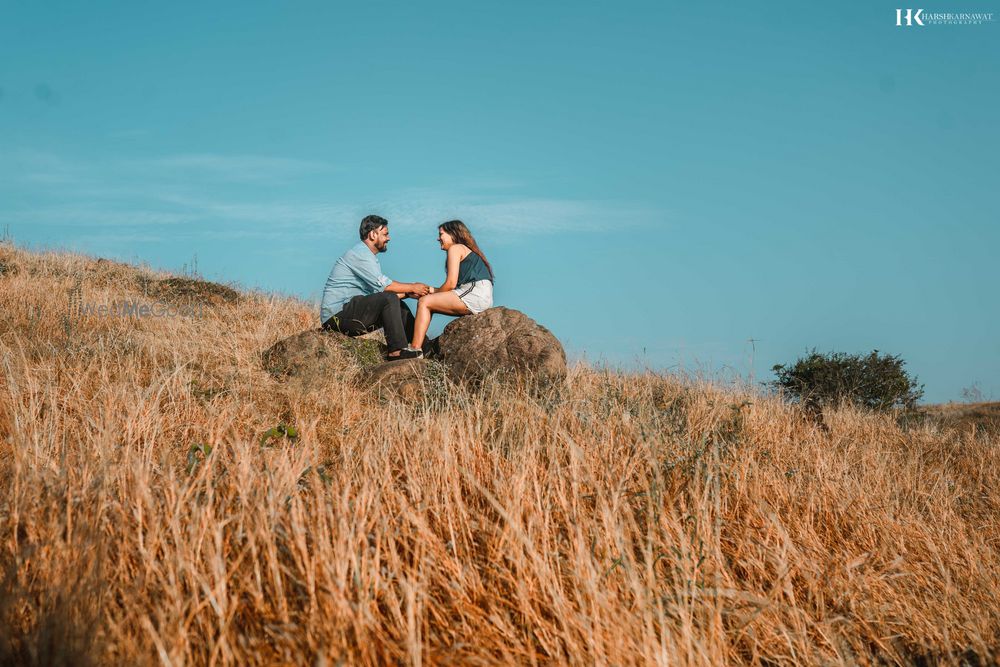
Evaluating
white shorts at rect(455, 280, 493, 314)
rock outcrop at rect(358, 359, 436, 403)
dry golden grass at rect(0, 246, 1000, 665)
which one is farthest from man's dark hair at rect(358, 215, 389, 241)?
dry golden grass at rect(0, 246, 1000, 665)

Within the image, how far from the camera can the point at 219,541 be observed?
9.33ft

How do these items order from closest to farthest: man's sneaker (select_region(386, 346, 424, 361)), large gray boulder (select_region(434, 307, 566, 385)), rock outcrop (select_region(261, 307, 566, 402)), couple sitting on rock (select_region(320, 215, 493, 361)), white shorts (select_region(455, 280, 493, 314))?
rock outcrop (select_region(261, 307, 566, 402)) < large gray boulder (select_region(434, 307, 566, 385)) < man's sneaker (select_region(386, 346, 424, 361)) < couple sitting on rock (select_region(320, 215, 493, 361)) < white shorts (select_region(455, 280, 493, 314))

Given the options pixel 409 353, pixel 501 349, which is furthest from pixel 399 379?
pixel 501 349

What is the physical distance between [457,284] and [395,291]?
791 millimetres

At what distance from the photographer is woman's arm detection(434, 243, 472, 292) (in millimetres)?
8883

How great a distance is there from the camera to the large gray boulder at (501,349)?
26.3 feet

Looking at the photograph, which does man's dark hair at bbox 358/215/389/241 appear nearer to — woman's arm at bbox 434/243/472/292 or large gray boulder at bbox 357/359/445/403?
woman's arm at bbox 434/243/472/292

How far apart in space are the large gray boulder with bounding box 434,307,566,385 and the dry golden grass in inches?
77.4

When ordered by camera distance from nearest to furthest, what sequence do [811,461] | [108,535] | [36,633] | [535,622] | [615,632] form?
[36,633], [615,632], [535,622], [108,535], [811,461]

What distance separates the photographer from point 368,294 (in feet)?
30.0

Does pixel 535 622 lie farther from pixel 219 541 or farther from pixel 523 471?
pixel 219 541

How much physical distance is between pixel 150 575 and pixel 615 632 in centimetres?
195

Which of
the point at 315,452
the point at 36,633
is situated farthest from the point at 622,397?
the point at 36,633

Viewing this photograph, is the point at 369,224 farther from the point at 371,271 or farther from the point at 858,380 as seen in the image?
the point at 858,380
